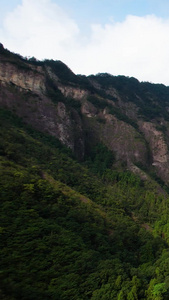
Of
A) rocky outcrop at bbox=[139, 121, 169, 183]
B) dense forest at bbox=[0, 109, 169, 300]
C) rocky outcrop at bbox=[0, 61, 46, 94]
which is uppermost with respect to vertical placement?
rocky outcrop at bbox=[0, 61, 46, 94]

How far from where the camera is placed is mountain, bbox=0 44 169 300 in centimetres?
1445

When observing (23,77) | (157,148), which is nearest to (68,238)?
(23,77)

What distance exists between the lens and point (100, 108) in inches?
2672

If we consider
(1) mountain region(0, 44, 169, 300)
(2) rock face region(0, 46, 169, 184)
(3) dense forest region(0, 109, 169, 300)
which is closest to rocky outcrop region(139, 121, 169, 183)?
(2) rock face region(0, 46, 169, 184)

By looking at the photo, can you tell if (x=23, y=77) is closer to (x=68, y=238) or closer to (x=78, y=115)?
(x=78, y=115)

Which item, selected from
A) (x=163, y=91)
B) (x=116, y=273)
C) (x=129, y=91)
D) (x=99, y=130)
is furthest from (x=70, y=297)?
(x=163, y=91)

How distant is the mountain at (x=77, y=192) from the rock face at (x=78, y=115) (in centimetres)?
25

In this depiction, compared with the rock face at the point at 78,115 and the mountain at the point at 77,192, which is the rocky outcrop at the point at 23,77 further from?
the mountain at the point at 77,192

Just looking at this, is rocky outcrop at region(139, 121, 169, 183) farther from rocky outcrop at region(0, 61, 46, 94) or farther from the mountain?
rocky outcrop at region(0, 61, 46, 94)

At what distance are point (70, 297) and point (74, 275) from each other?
1657 mm

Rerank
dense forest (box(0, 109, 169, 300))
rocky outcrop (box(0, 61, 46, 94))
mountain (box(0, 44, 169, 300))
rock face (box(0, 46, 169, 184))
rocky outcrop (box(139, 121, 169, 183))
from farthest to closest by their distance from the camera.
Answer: rocky outcrop (box(139, 121, 169, 183)) → rocky outcrop (box(0, 61, 46, 94)) → rock face (box(0, 46, 169, 184)) → mountain (box(0, 44, 169, 300)) → dense forest (box(0, 109, 169, 300))

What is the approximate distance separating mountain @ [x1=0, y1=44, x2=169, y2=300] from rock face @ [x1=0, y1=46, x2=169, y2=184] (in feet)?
0.84

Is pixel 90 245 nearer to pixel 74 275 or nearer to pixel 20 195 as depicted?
pixel 74 275

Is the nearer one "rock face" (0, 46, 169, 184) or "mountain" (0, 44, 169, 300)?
"mountain" (0, 44, 169, 300)
